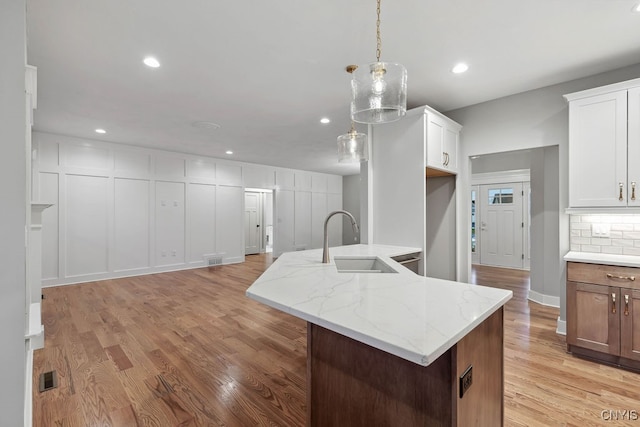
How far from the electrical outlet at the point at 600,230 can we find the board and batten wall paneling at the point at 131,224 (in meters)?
7.23

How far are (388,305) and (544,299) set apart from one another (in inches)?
163

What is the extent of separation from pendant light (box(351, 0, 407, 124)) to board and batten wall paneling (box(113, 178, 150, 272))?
5.81 metres

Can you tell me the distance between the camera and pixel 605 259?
8.21 ft

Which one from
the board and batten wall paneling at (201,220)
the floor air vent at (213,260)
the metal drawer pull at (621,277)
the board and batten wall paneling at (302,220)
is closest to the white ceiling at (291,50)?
the metal drawer pull at (621,277)

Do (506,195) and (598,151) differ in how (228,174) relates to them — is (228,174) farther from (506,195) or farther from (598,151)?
(598,151)

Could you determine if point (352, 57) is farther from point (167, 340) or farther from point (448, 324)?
point (167, 340)

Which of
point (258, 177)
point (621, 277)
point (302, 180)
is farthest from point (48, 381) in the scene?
point (302, 180)

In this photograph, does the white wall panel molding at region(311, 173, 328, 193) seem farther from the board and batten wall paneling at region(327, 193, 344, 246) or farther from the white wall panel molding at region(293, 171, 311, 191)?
the board and batten wall paneling at region(327, 193, 344, 246)

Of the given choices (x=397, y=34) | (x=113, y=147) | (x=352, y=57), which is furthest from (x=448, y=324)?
(x=113, y=147)

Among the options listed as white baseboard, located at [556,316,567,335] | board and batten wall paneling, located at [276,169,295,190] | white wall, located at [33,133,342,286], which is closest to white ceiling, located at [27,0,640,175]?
white wall, located at [33,133,342,286]

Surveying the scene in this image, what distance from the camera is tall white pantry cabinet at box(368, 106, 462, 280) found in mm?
3270

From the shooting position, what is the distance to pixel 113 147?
566 cm

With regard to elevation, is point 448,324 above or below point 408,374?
above

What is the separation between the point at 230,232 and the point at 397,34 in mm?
6283
